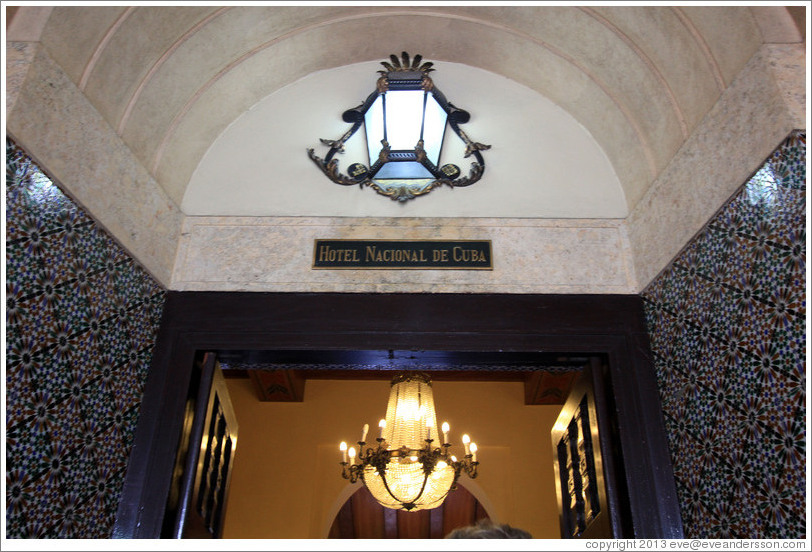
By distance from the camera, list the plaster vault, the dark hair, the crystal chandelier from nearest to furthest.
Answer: the dark hair → the plaster vault → the crystal chandelier

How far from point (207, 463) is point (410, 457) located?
2.54 metres

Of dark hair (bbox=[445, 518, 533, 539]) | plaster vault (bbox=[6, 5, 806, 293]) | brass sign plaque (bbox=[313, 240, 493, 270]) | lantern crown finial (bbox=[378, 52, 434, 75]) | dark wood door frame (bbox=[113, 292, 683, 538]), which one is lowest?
dark hair (bbox=[445, 518, 533, 539])

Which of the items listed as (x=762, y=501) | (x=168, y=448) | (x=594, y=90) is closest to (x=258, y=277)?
(x=168, y=448)

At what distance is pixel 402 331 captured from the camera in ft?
9.92

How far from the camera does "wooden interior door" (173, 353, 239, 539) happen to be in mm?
2803

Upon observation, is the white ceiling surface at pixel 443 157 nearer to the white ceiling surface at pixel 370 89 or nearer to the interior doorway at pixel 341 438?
the white ceiling surface at pixel 370 89

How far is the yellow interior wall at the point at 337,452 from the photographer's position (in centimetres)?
711

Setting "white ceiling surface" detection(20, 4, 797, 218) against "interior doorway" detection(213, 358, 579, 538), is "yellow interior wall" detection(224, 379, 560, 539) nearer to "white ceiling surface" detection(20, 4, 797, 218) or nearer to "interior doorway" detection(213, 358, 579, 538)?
"interior doorway" detection(213, 358, 579, 538)

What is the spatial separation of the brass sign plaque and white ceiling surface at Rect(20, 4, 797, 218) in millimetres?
189

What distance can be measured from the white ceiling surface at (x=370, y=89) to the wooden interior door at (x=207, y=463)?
2.95ft

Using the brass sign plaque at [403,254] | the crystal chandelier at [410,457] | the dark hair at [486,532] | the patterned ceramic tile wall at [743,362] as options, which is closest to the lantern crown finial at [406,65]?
the brass sign plaque at [403,254]

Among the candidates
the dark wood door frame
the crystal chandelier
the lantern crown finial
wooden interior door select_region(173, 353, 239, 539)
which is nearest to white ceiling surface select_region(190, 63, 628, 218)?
the lantern crown finial

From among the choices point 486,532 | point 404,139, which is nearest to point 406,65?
point 404,139

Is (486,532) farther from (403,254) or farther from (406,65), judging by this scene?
(406,65)
